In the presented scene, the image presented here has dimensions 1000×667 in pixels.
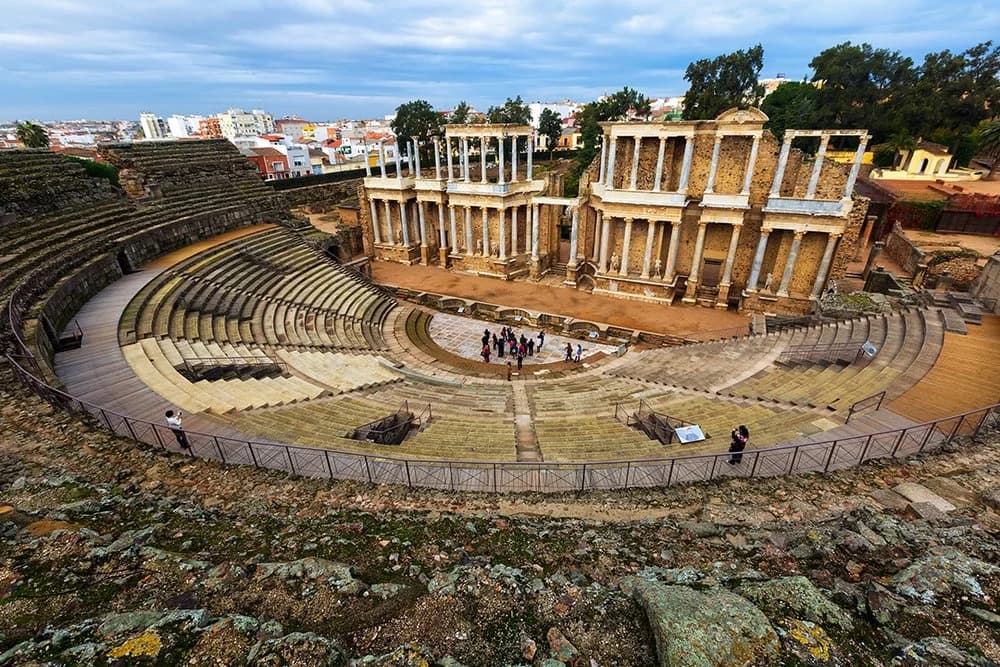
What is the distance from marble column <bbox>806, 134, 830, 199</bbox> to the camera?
22.2m

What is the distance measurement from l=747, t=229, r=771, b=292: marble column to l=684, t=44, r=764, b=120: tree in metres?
43.3

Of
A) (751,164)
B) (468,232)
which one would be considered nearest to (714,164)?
(751,164)

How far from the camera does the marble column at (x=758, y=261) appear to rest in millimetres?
24503

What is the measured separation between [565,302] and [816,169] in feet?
46.9

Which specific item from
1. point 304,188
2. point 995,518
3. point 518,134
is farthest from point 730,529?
point 304,188

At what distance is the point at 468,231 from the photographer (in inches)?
1254

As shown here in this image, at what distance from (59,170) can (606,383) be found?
1090 inches

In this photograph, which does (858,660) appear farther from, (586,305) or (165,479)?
(586,305)

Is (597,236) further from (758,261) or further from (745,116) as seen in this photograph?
(745,116)

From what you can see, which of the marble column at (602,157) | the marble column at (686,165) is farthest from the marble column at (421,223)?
the marble column at (686,165)

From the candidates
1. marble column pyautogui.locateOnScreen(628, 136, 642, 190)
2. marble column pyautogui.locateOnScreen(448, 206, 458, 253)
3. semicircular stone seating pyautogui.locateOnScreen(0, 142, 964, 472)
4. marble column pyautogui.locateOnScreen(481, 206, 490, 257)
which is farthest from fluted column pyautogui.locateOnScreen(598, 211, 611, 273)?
marble column pyautogui.locateOnScreen(448, 206, 458, 253)

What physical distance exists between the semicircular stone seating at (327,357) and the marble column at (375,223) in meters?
8.85

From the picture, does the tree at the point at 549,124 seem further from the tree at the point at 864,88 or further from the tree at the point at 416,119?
the tree at the point at 864,88

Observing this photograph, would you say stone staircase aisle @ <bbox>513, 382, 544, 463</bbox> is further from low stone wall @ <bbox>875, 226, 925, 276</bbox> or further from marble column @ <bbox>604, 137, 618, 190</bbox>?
low stone wall @ <bbox>875, 226, 925, 276</bbox>
